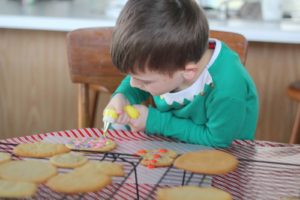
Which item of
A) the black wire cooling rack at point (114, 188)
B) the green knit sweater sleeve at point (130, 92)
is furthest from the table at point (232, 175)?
the green knit sweater sleeve at point (130, 92)

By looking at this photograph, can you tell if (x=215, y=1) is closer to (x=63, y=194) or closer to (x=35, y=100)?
(x=35, y=100)

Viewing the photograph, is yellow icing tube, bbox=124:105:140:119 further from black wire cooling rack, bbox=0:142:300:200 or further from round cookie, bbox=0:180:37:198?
round cookie, bbox=0:180:37:198

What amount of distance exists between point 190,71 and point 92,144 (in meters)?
0.25

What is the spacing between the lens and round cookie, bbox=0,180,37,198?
0.77 meters

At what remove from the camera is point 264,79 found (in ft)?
6.73

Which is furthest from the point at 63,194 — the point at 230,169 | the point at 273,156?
the point at 273,156

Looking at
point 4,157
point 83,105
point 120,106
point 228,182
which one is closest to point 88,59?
point 83,105

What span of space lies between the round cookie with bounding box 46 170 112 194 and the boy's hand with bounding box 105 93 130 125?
0.27 meters

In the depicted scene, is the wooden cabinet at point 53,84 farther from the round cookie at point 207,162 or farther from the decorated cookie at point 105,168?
the decorated cookie at point 105,168

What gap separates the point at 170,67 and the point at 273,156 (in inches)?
10.0

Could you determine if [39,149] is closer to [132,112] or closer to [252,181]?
[132,112]

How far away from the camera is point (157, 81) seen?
1044mm

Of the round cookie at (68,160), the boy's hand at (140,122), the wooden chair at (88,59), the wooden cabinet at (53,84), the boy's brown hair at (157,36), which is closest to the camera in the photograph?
the round cookie at (68,160)

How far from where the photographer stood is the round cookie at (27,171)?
82 centimetres
